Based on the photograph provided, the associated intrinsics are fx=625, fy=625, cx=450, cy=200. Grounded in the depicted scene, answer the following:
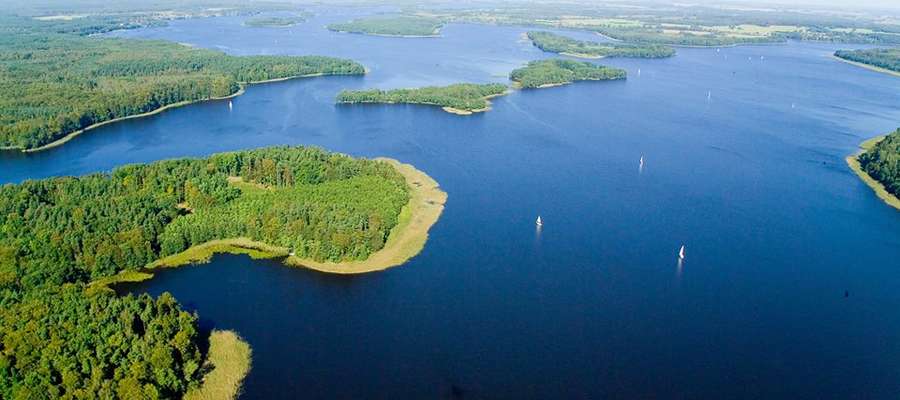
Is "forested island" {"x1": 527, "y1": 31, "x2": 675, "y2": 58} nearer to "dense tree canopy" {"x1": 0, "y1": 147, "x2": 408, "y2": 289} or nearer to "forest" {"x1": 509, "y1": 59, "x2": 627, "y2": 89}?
"forest" {"x1": 509, "y1": 59, "x2": 627, "y2": 89}

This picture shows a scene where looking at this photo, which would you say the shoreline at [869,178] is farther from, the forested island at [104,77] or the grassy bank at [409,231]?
the forested island at [104,77]

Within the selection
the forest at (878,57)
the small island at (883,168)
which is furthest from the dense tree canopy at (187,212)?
the forest at (878,57)

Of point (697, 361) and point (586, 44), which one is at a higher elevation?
point (586, 44)

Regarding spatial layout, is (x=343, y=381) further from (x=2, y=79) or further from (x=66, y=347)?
(x=2, y=79)

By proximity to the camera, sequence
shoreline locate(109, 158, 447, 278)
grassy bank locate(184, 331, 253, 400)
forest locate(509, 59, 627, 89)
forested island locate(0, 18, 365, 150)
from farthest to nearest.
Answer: forest locate(509, 59, 627, 89) → forested island locate(0, 18, 365, 150) → shoreline locate(109, 158, 447, 278) → grassy bank locate(184, 331, 253, 400)

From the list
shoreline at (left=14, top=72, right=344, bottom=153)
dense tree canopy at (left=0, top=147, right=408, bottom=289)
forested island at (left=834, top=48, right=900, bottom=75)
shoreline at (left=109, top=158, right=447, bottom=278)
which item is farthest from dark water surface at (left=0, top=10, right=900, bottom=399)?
forested island at (left=834, top=48, right=900, bottom=75)

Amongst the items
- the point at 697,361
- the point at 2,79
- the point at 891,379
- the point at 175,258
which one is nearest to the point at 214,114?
the point at 2,79
